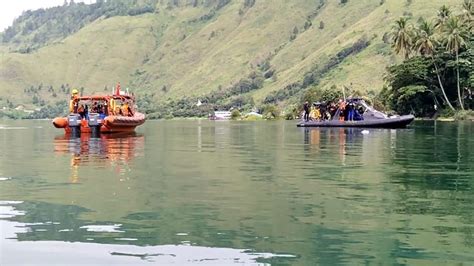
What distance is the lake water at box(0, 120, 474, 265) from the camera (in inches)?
506

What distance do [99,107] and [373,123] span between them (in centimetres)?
2718

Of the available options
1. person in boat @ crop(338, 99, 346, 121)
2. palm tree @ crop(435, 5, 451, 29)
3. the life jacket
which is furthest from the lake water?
palm tree @ crop(435, 5, 451, 29)

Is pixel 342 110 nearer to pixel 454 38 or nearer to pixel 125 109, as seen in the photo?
pixel 125 109

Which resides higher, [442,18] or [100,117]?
[442,18]

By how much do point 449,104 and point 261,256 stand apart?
4111 inches

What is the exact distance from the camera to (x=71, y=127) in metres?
66.1

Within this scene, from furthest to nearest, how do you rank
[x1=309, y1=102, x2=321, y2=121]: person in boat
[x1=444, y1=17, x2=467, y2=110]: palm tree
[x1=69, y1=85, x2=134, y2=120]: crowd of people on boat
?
1. [x1=444, y1=17, x2=467, y2=110]: palm tree
2. [x1=309, y1=102, x2=321, y2=121]: person in boat
3. [x1=69, y1=85, x2=134, y2=120]: crowd of people on boat

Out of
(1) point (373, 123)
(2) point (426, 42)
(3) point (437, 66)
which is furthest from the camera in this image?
(3) point (437, 66)

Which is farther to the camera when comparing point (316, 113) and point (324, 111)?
point (316, 113)

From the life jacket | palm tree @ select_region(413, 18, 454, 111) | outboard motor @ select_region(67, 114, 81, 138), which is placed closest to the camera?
outboard motor @ select_region(67, 114, 81, 138)

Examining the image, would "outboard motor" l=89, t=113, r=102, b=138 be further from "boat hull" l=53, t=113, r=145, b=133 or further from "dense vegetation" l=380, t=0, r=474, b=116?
"dense vegetation" l=380, t=0, r=474, b=116

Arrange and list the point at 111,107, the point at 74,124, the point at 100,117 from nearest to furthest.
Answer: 1. the point at 74,124
2. the point at 100,117
3. the point at 111,107

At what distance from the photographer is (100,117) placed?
6675 centimetres

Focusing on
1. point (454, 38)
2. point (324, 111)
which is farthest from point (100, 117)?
point (454, 38)
